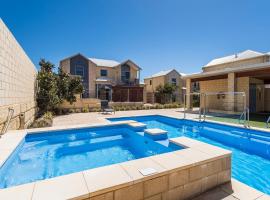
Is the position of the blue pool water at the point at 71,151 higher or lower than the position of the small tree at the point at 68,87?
lower

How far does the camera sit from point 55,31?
507 inches

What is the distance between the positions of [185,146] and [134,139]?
325cm

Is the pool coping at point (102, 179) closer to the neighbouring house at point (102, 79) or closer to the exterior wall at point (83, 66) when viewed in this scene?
the neighbouring house at point (102, 79)

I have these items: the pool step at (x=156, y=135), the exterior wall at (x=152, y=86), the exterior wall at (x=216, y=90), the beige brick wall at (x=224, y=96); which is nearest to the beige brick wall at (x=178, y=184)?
the pool step at (x=156, y=135)

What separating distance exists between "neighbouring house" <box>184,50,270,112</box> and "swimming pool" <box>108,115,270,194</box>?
363 centimetres

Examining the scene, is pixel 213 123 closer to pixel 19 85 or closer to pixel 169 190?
pixel 169 190

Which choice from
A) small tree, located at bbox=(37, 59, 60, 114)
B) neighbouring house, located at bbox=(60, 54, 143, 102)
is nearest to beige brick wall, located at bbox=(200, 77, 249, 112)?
neighbouring house, located at bbox=(60, 54, 143, 102)

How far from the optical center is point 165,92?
25703 millimetres

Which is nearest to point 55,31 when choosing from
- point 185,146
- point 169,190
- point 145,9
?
point 145,9

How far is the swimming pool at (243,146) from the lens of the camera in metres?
4.15

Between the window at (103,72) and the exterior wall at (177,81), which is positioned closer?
the window at (103,72)

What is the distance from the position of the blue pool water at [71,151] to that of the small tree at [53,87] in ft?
20.1

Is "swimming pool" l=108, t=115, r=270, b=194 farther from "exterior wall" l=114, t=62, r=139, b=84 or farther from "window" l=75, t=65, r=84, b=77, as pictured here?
"window" l=75, t=65, r=84, b=77

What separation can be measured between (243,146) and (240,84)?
9.84 m
